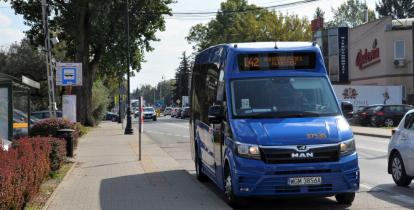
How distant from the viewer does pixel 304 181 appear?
8828 mm

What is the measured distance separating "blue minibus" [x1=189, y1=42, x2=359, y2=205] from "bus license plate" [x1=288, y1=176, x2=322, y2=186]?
14mm

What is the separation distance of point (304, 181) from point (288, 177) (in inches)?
9.5

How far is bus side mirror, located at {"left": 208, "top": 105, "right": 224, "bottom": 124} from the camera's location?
32.7 feet

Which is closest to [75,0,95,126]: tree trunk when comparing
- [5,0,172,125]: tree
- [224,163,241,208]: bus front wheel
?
[5,0,172,125]: tree

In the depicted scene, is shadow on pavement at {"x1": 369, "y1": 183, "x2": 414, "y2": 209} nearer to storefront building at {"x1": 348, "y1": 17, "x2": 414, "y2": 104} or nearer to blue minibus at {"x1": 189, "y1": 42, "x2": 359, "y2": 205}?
blue minibus at {"x1": 189, "y1": 42, "x2": 359, "y2": 205}

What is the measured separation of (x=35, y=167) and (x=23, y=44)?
51.1m

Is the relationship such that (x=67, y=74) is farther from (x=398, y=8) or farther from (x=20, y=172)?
(x=398, y=8)

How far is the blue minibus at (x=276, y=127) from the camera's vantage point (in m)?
8.83

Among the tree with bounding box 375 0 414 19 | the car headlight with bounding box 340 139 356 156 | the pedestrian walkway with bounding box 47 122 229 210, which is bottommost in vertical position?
the pedestrian walkway with bounding box 47 122 229 210

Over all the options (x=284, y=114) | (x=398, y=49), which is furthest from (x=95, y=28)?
(x=284, y=114)

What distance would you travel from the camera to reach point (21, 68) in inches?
2203

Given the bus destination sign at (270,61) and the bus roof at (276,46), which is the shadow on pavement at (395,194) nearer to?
the bus destination sign at (270,61)

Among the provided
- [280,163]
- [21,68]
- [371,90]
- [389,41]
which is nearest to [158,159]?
[280,163]

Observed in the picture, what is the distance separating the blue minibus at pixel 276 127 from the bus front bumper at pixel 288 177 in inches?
0.5
